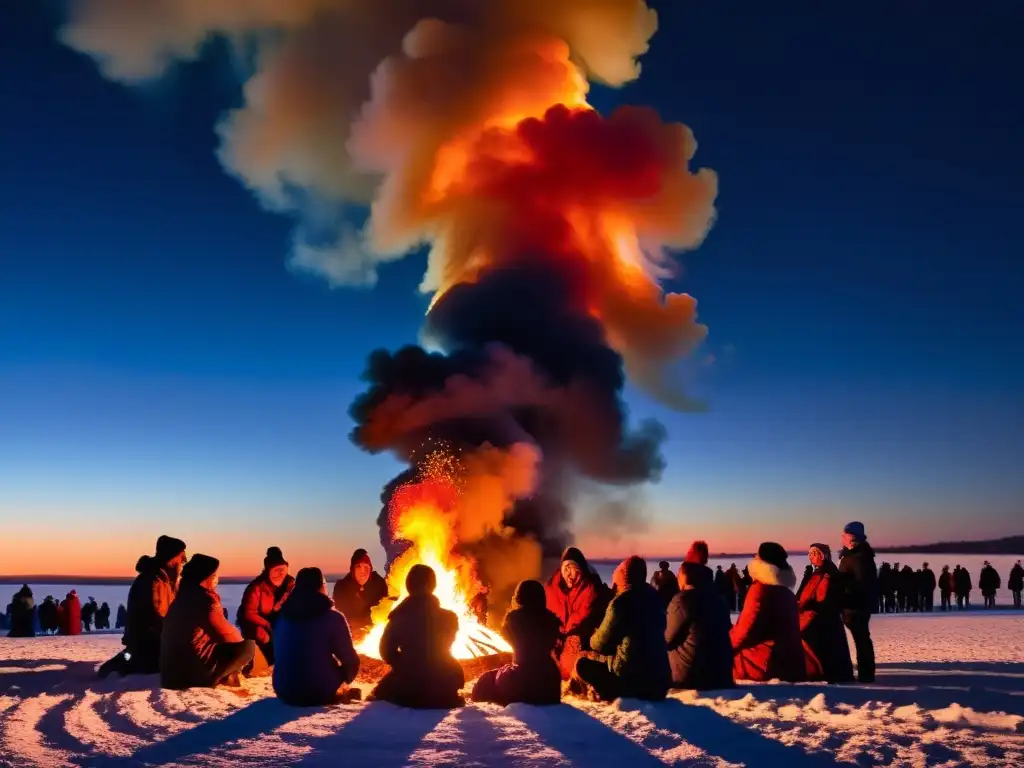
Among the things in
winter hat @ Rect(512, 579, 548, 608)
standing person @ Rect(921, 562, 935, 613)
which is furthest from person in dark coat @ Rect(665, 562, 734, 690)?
standing person @ Rect(921, 562, 935, 613)

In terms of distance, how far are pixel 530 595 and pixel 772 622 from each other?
322 cm

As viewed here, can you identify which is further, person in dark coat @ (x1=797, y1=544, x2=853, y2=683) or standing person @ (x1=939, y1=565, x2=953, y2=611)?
standing person @ (x1=939, y1=565, x2=953, y2=611)

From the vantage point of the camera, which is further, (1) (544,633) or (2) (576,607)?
(2) (576,607)

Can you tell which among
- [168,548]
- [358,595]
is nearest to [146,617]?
[168,548]

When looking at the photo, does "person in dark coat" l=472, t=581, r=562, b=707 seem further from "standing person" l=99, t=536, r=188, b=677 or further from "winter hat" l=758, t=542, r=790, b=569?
"standing person" l=99, t=536, r=188, b=677

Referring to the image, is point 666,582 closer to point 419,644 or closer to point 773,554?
point 773,554

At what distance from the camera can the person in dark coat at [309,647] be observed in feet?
27.1

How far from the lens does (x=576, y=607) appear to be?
1054 centimetres

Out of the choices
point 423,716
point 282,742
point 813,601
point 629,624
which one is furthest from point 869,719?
point 282,742

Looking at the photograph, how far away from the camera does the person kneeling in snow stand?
9.41 metres

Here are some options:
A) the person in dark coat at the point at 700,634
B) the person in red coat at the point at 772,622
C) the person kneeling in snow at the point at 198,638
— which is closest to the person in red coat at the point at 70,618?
the person kneeling in snow at the point at 198,638

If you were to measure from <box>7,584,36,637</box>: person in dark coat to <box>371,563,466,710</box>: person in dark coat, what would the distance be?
18.5m

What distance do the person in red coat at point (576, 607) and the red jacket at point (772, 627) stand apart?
1718mm

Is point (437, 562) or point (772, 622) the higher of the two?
point (437, 562)
